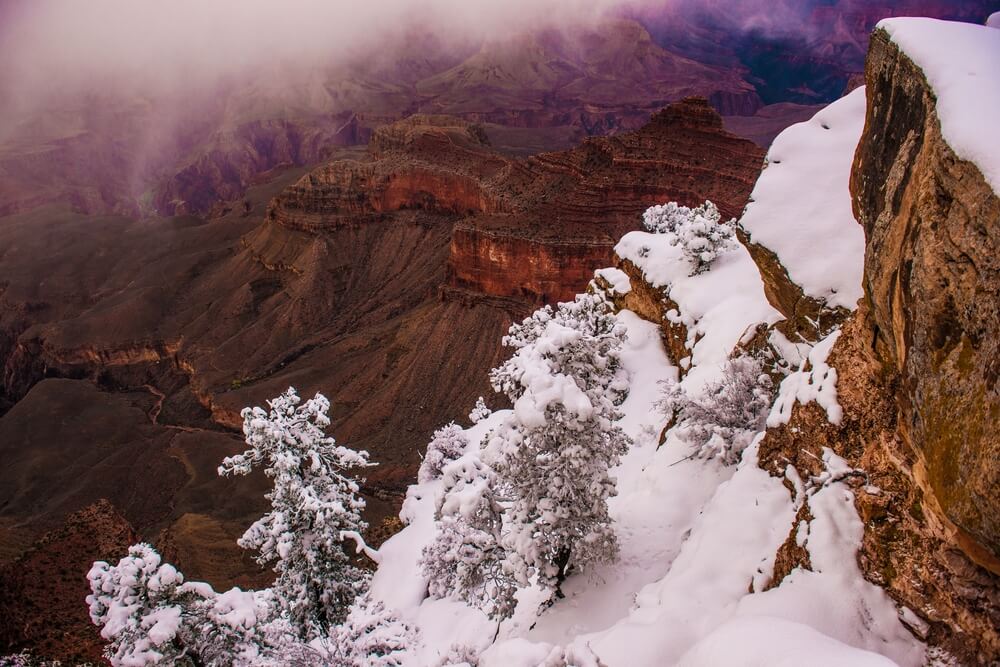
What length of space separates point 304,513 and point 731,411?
1046cm

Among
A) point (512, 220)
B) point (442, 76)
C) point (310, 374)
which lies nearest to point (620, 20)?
point (442, 76)

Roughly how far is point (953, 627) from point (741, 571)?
2978 millimetres

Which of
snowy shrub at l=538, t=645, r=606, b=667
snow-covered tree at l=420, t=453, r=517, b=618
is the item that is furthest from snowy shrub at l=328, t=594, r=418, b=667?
snowy shrub at l=538, t=645, r=606, b=667

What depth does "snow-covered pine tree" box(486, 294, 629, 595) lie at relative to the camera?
9.82 meters

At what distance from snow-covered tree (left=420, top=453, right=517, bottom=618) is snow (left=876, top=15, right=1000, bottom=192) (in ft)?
27.1

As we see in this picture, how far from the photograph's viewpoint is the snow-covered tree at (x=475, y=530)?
35.4ft

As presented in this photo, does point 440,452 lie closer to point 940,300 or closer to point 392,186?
point 940,300

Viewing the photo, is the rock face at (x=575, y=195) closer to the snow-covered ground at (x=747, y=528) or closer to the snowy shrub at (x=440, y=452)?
the snowy shrub at (x=440, y=452)

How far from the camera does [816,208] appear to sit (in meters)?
11.6

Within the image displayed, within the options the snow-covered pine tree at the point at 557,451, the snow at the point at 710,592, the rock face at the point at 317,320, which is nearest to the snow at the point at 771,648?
the snow at the point at 710,592

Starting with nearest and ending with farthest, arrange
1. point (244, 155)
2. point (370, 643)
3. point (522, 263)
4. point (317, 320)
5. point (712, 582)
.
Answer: point (712, 582) < point (370, 643) < point (522, 263) < point (317, 320) < point (244, 155)

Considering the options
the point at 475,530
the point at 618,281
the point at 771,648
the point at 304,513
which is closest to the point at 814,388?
the point at 771,648

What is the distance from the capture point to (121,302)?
216ft

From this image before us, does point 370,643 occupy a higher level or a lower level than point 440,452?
higher
